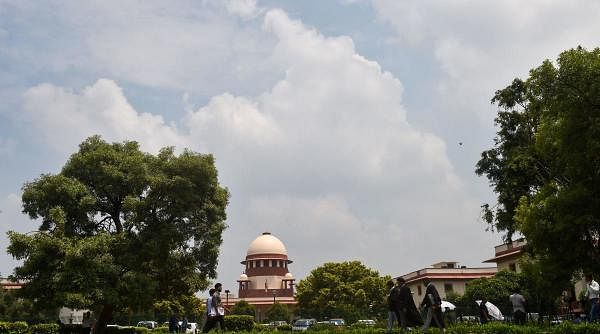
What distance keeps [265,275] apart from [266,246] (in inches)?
162

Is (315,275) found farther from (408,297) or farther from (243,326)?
(408,297)

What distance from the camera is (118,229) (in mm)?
26375

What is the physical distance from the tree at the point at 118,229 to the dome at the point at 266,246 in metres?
55.6

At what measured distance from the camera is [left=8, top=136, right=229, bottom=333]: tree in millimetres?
23375

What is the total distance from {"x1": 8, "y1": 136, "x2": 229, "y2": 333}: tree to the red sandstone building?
174 ft

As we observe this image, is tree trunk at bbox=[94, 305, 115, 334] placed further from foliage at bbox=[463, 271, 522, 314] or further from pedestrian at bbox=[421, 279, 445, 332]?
foliage at bbox=[463, 271, 522, 314]

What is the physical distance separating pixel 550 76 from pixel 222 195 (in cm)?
1584

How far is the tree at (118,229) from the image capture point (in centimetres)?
2338

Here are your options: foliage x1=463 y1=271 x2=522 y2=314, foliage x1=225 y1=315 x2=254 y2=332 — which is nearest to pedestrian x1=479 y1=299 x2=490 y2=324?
foliage x1=463 y1=271 x2=522 y2=314

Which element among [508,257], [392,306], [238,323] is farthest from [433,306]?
[508,257]

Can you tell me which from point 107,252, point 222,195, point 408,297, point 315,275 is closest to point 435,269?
point 315,275

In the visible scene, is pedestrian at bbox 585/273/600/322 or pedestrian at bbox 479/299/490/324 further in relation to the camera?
pedestrian at bbox 479/299/490/324

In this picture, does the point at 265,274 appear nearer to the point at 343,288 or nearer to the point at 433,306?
the point at 343,288

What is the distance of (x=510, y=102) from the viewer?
27.8 meters
